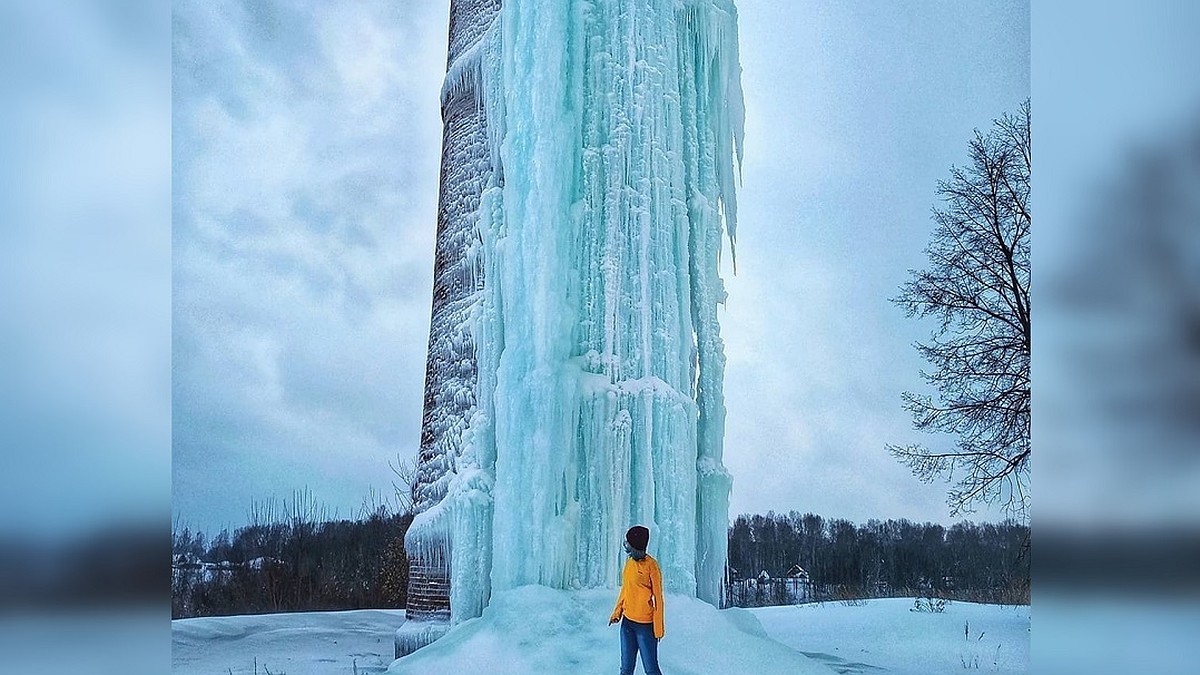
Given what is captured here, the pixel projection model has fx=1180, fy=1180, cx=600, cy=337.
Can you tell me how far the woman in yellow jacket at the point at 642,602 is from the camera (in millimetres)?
4508

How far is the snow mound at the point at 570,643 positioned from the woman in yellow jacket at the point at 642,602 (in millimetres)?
546

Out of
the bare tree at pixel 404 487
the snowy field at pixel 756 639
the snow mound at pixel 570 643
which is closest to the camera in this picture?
the snow mound at pixel 570 643

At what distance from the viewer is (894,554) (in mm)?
5727

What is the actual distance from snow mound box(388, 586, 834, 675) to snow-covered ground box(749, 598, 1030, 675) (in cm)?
39

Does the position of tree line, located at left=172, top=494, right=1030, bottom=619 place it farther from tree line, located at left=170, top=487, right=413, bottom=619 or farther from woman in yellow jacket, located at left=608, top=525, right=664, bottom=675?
woman in yellow jacket, located at left=608, top=525, right=664, bottom=675

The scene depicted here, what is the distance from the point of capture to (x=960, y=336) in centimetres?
577

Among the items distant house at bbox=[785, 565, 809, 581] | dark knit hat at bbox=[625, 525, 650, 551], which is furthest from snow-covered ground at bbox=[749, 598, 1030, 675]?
dark knit hat at bbox=[625, 525, 650, 551]

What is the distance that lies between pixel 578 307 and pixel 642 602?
151 cm

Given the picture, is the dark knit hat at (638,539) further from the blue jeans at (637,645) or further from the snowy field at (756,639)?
the snowy field at (756,639)

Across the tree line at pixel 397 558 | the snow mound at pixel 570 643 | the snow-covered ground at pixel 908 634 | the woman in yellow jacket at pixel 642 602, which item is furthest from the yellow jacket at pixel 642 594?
the snow-covered ground at pixel 908 634

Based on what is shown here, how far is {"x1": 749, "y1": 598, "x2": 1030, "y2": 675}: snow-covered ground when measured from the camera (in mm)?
5621
